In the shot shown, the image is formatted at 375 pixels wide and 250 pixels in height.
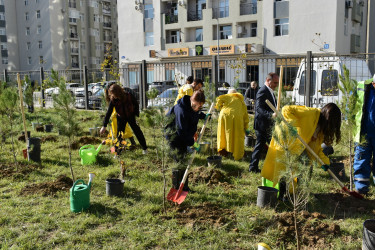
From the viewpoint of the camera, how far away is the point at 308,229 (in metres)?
3.66

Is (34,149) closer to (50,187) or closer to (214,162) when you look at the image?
(50,187)

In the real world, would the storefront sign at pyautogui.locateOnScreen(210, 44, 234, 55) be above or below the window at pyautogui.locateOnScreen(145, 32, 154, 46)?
below

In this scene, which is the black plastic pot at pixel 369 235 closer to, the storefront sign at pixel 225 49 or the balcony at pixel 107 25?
the storefront sign at pixel 225 49

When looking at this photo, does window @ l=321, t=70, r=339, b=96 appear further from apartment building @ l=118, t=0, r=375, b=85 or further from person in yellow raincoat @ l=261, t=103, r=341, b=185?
apartment building @ l=118, t=0, r=375, b=85

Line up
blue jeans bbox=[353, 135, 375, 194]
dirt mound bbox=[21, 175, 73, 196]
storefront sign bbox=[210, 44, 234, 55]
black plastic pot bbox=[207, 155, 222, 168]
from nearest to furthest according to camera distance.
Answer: blue jeans bbox=[353, 135, 375, 194], dirt mound bbox=[21, 175, 73, 196], black plastic pot bbox=[207, 155, 222, 168], storefront sign bbox=[210, 44, 234, 55]

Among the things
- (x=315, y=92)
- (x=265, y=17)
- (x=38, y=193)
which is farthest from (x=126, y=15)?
(x=38, y=193)

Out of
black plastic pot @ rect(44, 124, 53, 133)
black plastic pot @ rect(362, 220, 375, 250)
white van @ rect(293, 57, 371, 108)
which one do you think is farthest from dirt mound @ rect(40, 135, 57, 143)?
black plastic pot @ rect(362, 220, 375, 250)

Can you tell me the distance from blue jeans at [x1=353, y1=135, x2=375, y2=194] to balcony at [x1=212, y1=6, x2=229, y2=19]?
2719 cm

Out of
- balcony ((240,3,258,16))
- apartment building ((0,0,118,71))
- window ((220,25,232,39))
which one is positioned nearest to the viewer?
balcony ((240,3,258,16))

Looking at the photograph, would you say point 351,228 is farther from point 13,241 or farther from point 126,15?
point 126,15

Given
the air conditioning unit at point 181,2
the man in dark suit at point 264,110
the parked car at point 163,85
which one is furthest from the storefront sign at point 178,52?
the man in dark suit at point 264,110

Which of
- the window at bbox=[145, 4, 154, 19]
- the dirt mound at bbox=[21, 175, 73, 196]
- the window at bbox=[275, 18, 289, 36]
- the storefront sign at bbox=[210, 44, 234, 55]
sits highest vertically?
the window at bbox=[145, 4, 154, 19]

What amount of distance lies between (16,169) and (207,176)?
326 cm

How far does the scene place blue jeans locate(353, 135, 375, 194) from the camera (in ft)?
15.5
